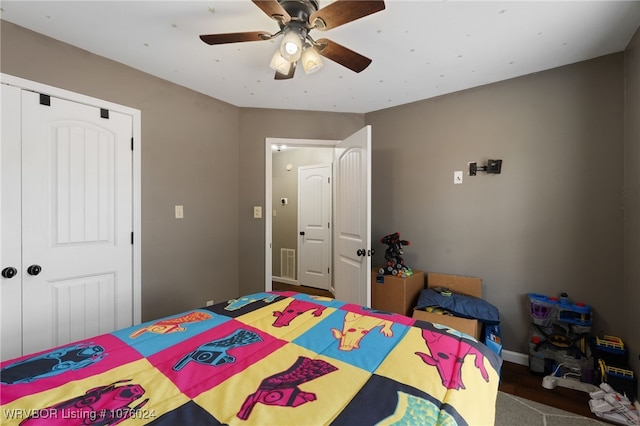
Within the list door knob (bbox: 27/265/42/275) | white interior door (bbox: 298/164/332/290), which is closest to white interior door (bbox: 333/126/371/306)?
white interior door (bbox: 298/164/332/290)

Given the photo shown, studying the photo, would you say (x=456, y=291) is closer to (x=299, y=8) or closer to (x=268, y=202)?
(x=268, y=202)

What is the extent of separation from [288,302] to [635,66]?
272cm

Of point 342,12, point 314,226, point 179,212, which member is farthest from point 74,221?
point 314,226

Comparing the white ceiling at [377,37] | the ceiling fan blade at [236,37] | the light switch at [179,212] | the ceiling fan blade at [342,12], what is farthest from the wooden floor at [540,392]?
the light switch at [179,212]

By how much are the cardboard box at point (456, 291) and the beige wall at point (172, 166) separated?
2077 millimetres

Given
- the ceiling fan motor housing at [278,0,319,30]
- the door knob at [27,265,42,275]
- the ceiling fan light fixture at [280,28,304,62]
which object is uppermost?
the ceiling fan motor housing at [278,0,319,30]

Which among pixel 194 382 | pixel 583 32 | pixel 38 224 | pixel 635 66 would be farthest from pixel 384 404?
pixel 635 66

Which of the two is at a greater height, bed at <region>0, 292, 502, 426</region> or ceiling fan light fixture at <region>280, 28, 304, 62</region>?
ceiling fan light fixture at <region>280, 28, 304, 62</region>

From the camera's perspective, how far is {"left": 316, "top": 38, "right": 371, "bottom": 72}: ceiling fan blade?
1.50 meters

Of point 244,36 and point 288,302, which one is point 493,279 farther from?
point 244,36

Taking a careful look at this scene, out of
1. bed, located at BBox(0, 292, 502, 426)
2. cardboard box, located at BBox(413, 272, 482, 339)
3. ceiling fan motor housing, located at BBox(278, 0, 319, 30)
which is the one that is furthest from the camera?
cardboard box, located at BBox(413, 272, 482, 339)

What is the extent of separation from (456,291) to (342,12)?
2.48 meters

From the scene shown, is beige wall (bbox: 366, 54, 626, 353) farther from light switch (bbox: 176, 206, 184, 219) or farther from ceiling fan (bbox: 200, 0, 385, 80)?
light switch (bbox: 176, 206, 184, 219)

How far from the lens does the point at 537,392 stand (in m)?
1.96
